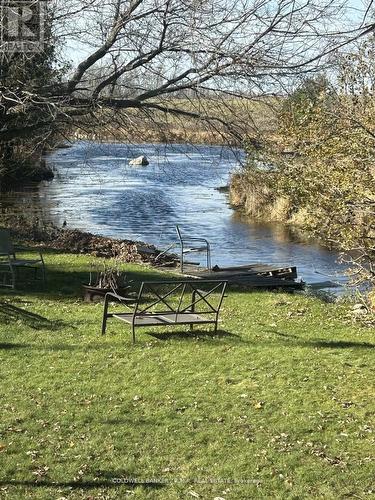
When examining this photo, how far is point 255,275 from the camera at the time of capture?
17906 millimetres

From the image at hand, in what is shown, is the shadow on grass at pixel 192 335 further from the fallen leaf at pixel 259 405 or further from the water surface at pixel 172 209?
the water surface at pixel 172 209

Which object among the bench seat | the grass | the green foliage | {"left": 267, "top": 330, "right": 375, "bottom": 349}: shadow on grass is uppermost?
the green foliage

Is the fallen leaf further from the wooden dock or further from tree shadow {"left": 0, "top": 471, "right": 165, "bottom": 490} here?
the wooden dock

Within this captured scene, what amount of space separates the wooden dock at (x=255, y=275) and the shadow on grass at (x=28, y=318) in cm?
Answer: 612

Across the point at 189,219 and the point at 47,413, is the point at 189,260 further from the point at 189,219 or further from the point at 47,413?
the point at 47,413

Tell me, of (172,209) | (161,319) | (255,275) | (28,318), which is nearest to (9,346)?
(28,318)

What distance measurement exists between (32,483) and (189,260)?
57.1 feet

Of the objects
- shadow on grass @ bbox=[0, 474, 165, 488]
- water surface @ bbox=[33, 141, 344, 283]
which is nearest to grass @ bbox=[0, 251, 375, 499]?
shadow on grass @ bbox=[0, 474, 165, 488]

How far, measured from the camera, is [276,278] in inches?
706

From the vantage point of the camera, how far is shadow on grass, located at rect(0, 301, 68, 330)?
35.7 feet

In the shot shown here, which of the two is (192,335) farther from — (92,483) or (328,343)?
(92,483)

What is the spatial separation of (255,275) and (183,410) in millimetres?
10815

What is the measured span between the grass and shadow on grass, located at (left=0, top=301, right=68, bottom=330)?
30 mm

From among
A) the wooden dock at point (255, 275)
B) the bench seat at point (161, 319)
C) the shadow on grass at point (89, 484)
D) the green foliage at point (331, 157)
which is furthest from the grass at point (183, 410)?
the wooden dock at point (255, 275)
